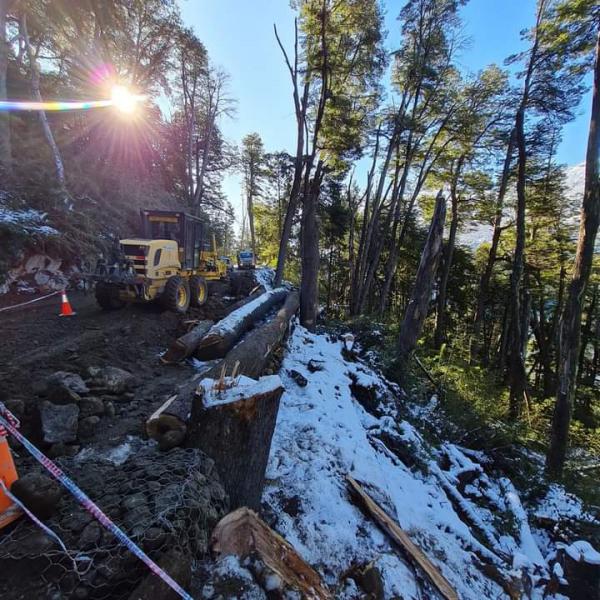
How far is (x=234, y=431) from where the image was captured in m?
2.25

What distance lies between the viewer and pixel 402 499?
327cm

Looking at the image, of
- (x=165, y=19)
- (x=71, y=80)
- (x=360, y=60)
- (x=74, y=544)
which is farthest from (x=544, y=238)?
(x=71, y=80)

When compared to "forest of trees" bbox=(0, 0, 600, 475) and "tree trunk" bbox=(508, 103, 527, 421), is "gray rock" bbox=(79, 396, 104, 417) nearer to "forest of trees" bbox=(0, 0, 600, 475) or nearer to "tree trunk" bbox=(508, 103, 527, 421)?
"forest of trees" bbox=(0, 0, 600, 475)

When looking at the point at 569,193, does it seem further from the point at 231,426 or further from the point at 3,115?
the point at 3,115

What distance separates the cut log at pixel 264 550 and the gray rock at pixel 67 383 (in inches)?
94.0

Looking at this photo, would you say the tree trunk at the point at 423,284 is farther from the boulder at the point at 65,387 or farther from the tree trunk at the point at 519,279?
the boulder at the point at 65,387

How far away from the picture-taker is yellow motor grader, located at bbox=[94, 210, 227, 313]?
657 centimetres

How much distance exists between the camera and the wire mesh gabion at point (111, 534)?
4.28 feet

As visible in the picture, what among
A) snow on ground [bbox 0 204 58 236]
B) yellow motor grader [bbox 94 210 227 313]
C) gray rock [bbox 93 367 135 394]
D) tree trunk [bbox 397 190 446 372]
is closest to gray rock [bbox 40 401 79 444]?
gray rock [bbox 93 367 135 394]

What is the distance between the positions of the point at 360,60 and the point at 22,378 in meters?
12.8

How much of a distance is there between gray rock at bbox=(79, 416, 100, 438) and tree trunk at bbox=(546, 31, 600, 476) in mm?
7016

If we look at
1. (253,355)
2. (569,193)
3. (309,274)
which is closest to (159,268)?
(309,274)

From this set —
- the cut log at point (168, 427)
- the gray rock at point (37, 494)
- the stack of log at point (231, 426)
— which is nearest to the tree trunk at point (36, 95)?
the cut log at point (168, 427)

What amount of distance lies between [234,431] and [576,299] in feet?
20.7
